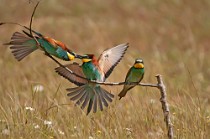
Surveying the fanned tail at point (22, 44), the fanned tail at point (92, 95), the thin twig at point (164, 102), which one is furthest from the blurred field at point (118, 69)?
the fanned tail at point (22, 44)

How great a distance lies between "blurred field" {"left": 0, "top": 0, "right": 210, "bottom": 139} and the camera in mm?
4297

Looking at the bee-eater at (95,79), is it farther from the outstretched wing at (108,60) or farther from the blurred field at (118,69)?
the blurred field at (118,69)

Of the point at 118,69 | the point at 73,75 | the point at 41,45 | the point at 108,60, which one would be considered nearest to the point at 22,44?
the point at 41,45

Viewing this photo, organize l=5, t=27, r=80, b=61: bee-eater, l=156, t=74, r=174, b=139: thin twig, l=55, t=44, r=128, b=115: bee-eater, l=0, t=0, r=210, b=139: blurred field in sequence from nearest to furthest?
l=5, t=27, r=80, b=61: bee-eater, l=55, t=44, r=128, b=115: bee-eater, l=156, t=74, r=174, b=139: thin twig, l=0, t=0, r=210, b=139: blurred field

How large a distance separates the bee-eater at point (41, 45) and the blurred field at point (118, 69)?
645 millimetres

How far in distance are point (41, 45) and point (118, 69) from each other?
4.45 m

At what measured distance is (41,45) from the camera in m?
3.22

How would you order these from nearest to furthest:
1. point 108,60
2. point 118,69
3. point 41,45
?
1. point 41,45
2. point 108,60
3. point 118,69

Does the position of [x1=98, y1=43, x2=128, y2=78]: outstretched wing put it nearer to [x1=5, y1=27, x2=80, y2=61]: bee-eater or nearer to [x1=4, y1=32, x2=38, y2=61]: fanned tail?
[x1=5, y1=27, x2=80, y2=61]: bee-eater

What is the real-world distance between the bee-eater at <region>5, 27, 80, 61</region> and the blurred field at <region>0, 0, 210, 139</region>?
0.65 m

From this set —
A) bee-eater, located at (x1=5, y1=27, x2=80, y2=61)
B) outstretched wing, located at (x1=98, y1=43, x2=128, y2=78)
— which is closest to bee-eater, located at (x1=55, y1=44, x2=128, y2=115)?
outstretched wing, located at (x1=98, y1=43, x2=128, y2=78)

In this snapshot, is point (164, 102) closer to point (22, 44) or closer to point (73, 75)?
point (73, 75)

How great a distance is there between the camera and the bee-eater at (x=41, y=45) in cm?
319

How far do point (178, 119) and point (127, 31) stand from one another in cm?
682
